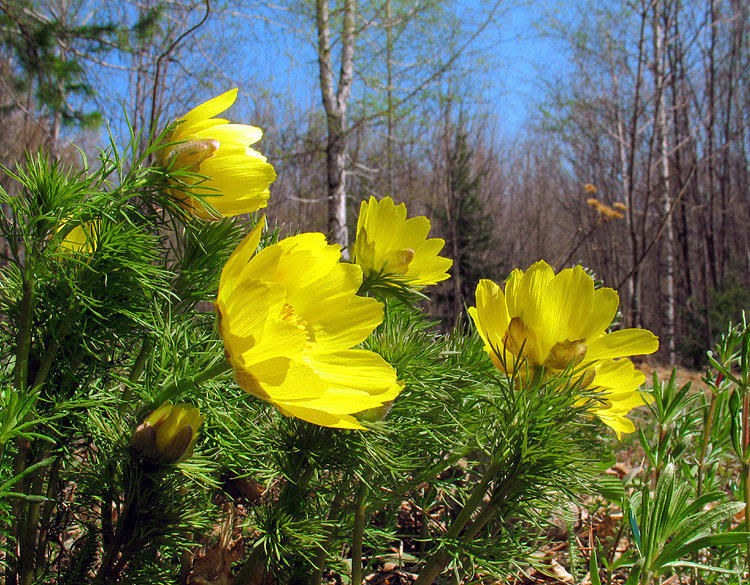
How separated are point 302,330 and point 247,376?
0.07m

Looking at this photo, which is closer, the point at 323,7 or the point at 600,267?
the point at 323,7

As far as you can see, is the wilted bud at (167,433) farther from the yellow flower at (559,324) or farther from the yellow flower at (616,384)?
the yellow flower at (616,384)

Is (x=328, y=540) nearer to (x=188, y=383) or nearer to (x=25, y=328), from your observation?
(x=188, y=383)

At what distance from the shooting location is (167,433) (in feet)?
1.65

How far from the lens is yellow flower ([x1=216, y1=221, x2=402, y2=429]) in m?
0.47

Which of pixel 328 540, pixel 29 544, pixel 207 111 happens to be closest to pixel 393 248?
pixel 207 111

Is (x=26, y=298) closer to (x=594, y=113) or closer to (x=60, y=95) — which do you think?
(x=60, y=95)

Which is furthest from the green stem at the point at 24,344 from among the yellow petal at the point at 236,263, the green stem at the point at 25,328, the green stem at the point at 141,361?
the yellow petal at the point at 236,263

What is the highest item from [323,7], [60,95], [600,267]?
[323,7]

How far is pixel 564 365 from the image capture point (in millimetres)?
638

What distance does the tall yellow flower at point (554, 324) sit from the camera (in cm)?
64

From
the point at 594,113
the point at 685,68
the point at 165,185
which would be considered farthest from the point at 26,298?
the point at 594,113

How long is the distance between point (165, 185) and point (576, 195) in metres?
18.0

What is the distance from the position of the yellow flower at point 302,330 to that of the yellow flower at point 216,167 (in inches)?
4.4
